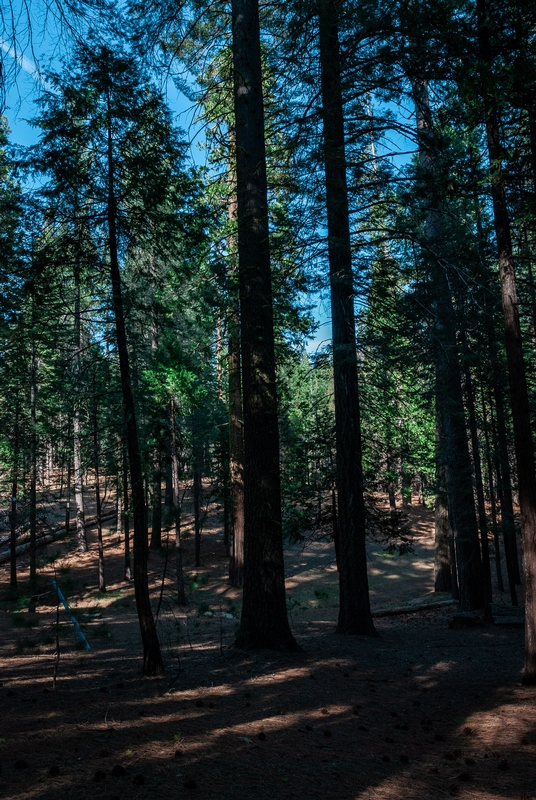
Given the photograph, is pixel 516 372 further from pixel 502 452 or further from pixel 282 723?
pixel 502 452

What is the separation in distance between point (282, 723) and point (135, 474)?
11.7 ft

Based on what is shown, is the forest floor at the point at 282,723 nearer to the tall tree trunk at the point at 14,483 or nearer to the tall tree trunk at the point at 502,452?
the tall tree trunk at the point at 502,452

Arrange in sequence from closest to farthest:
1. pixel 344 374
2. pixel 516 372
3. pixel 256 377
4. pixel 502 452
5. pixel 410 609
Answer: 1. pixel 516 372
2. pixel 256 377
3. pixel 344 374
4. pixel 502 452
5. pixel 410 609

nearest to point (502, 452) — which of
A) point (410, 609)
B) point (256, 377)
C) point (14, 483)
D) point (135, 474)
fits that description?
point (410, 609)

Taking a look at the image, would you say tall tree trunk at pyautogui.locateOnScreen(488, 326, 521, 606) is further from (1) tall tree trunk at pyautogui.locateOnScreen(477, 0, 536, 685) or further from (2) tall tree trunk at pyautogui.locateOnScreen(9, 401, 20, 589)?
(2) tall tree trunk at pyautogui.locateOnScreen(9, 401, 20, 589)

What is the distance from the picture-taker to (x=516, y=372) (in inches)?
286

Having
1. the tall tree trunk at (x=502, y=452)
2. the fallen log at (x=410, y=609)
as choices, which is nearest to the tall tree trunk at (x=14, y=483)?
the fallen log at (x=410, y=609)

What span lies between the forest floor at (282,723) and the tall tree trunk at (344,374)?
0.88m

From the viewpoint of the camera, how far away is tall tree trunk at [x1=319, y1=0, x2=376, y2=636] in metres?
10.1

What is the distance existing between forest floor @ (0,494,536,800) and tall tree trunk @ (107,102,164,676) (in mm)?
454

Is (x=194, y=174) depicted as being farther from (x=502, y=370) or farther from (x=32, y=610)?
(x=32, y=610)

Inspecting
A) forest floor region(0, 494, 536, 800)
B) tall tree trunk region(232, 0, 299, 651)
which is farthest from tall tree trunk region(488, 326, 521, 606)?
tall tree trunk region(232, 0, 299, 651)

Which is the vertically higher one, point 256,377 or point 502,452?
point 256,377

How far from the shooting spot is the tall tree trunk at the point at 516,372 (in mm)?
6812
